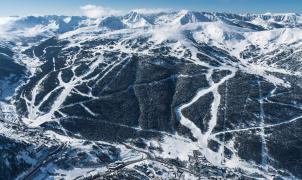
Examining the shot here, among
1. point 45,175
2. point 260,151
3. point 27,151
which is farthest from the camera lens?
point 260,151

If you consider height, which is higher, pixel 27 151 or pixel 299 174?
pixel 27 151

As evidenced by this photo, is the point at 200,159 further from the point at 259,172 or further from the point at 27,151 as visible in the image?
the point at 27,151

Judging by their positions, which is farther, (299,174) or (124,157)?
(124,157)

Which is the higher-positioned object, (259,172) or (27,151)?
(27,151)

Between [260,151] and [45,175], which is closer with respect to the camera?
[45,175]

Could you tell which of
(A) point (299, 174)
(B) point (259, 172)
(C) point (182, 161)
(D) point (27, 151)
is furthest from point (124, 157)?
(A) point (299, 174)

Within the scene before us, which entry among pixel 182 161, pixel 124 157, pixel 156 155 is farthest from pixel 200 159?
pixel 124 157

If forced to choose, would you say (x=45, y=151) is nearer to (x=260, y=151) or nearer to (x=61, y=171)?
(x=61, y=171)

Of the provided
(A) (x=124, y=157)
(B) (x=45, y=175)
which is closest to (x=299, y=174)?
(A) (x=124, y=157)

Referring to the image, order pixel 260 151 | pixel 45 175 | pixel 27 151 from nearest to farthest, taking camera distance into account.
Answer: pixel 45 175 < pixel 27 151 < pixel 260 151
